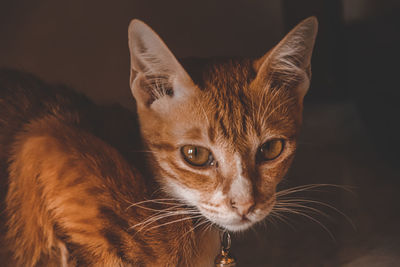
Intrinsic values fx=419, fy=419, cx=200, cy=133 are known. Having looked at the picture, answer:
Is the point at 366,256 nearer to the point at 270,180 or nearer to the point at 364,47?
the point at 270,180

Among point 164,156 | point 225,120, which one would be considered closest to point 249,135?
point 225,120

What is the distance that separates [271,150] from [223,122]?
0.16 metres

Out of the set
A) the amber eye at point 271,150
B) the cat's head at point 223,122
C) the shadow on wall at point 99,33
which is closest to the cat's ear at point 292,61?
the cat's head at point 223,122

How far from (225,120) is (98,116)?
0.40m

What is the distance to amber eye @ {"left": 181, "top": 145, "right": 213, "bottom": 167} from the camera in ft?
3.57

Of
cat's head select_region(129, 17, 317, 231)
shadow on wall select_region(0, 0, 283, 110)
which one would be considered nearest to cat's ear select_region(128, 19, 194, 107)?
cat's head select_region(129, 17, 317, 231)

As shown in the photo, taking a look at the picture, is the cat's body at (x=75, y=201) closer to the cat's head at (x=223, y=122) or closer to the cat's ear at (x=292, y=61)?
the cat's head at (x=223, y=122)

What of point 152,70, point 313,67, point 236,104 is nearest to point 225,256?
point 236,104

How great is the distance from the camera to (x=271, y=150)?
1149 millimetres

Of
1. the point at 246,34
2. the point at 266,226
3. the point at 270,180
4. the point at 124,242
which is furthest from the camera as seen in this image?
the point at 246,34

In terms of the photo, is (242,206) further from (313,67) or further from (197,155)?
(313,67)

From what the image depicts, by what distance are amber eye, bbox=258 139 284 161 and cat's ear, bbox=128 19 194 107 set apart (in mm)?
253

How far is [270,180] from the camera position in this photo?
1.13m

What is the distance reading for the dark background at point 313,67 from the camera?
4.69ft
